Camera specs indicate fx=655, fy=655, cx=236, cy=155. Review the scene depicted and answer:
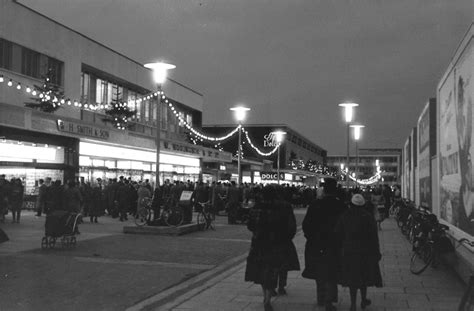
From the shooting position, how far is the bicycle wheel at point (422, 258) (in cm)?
1161

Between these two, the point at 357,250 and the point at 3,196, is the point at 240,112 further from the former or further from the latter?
the point at 357,250

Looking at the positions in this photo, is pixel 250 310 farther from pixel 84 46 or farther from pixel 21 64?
pixel 84 46

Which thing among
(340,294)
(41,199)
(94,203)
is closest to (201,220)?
(94,203)

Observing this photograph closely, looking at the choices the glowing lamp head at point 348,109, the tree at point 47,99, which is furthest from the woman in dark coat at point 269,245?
the tree at point 47,99

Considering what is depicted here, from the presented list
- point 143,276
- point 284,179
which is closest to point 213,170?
point 284,179

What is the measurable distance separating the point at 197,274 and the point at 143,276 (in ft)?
3.38

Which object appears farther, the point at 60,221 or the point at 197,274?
the point at 60,221

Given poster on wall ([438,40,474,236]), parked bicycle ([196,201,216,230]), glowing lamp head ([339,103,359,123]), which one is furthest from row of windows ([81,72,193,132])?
poster on wall ([438,40,474,236])

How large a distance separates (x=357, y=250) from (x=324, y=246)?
1.36 ft

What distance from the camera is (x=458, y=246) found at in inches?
436

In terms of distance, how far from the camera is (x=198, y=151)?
4562cm

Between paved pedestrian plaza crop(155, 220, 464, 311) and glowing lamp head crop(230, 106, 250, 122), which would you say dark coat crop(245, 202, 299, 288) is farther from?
glowing lamp head crop(230, 106, 250, 122)

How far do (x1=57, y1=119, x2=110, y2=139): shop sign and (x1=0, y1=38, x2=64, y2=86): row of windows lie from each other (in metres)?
4.25

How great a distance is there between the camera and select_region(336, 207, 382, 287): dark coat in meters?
8.00
